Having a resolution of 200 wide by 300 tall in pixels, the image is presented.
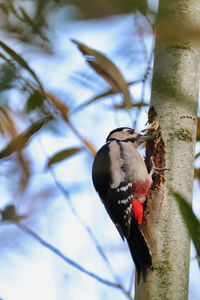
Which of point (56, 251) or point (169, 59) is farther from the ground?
point (169, 59)

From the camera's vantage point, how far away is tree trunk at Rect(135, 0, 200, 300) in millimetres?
1526

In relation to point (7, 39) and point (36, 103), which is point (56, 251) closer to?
point (36, 103)

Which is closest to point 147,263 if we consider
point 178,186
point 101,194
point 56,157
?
point 178,186

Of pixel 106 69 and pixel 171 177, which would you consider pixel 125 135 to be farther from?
pixel 106 69

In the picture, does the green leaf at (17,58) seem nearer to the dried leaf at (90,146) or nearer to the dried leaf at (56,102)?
the dried leaf at (56,102)

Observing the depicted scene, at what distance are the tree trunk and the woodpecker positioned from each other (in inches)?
10.3

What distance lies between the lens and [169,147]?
190 cm

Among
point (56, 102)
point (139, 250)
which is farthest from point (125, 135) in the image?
point (56, 102)

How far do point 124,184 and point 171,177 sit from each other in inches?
35.8

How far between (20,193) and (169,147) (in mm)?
1179

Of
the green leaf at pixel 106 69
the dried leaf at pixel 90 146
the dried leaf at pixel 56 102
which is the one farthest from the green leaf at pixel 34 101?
the dried leaf at pixel 90 146

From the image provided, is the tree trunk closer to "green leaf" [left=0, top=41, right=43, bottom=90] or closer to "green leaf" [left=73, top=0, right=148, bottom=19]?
"green leaf" [left=0, top=41, right=43, bottom=90]

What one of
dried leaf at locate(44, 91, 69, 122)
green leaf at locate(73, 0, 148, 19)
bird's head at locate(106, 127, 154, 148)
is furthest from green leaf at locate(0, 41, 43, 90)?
bird's head at locate(106, 127, 154, 148)

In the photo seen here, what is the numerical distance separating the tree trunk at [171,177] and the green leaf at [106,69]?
0.15 meters
